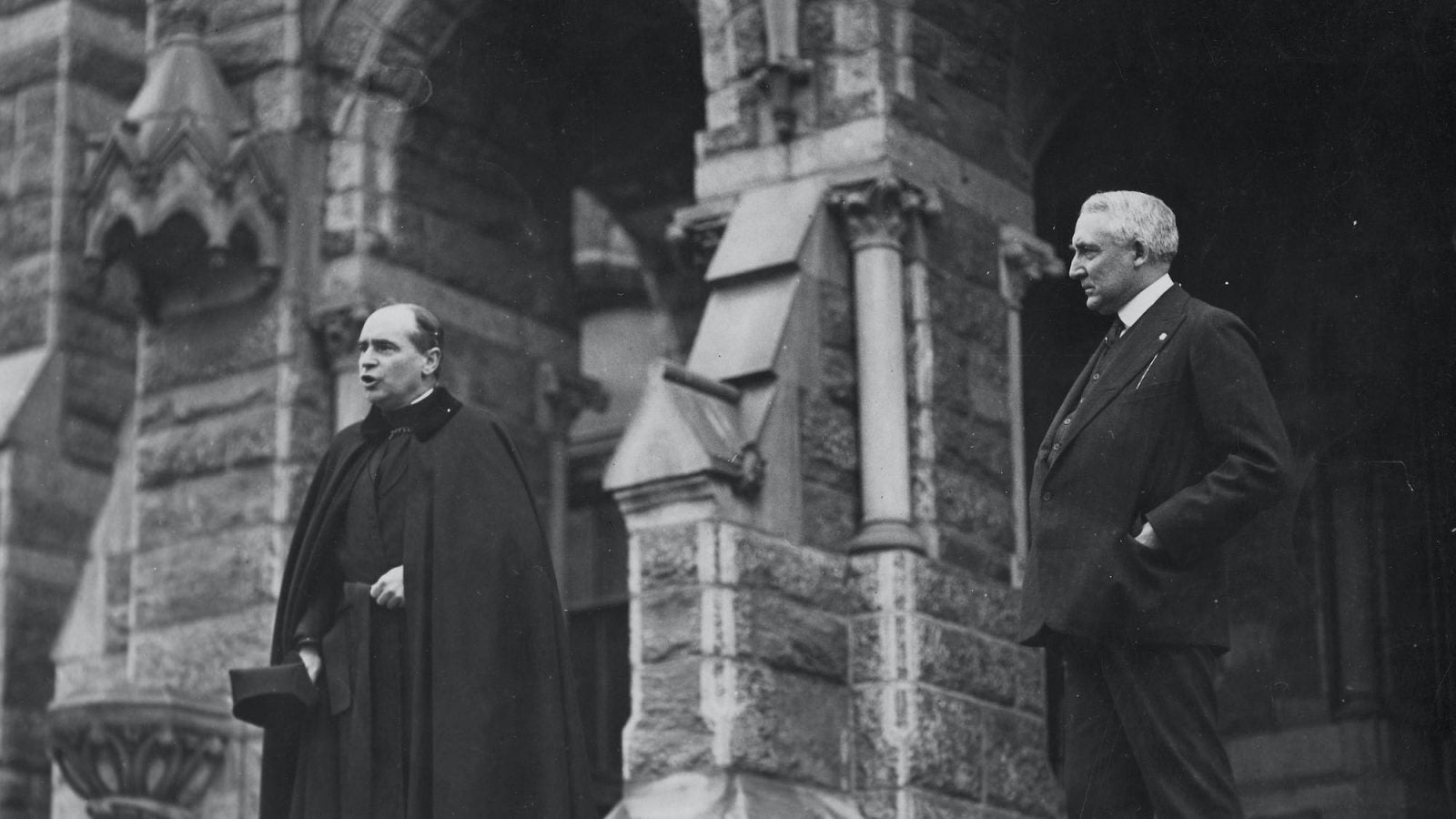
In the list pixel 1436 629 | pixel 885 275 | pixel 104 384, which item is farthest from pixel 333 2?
pixel 1436 629

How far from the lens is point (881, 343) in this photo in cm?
1086

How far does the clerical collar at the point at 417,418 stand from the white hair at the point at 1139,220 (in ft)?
6.51

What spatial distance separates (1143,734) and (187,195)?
7.80 metres

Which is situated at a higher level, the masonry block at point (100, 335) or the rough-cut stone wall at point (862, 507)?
the masonry block at point (100, 335)

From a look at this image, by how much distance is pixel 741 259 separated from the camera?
426 inches

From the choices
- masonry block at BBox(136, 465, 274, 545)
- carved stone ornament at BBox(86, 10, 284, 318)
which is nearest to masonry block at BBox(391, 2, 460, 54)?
carved stone ornament at BBox(86, 10, 284, 318)

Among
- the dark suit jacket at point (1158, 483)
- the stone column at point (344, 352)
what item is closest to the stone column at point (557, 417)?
the stone column at point (344, 352)

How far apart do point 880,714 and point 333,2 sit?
493 centimetres

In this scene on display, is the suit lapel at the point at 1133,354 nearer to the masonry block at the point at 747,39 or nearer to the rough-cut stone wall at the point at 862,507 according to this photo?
the rough-cut stone wall at the point at 862,507

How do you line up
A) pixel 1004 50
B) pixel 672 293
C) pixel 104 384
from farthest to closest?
pixel 672 293 < pixel 104 384 < pixel 1004 50

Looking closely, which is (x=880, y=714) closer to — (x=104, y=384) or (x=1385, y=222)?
(x=1385, y=222)

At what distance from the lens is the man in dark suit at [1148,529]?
18.8 feet

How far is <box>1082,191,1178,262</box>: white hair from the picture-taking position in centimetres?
614

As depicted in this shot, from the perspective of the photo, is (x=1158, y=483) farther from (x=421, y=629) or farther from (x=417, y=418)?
(x=417, y=418)
